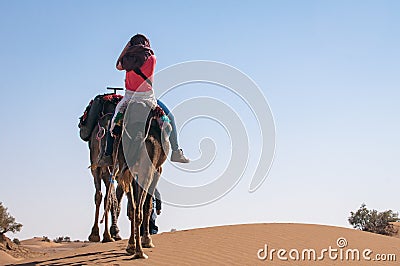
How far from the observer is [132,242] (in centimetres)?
1153

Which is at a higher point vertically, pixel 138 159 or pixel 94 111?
pixel 94 111

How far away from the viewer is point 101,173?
51.0 feet

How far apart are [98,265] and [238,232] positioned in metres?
4.78

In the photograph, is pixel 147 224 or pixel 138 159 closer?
pixel 138 159

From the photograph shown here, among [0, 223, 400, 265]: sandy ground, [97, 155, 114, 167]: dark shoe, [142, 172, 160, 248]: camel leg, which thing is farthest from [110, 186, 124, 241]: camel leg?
[97, 155, 114, 167]: dark shoe

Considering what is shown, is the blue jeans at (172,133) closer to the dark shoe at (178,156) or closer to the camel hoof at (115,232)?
the dark shoe at (178,156)

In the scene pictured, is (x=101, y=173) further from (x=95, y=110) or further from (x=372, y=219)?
(x=372, y=219)

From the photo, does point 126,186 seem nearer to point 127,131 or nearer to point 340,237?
point 127,131

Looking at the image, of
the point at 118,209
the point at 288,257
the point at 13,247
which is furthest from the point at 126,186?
the point at 13,247

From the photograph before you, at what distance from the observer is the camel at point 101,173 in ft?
48.4

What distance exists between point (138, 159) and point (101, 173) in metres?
4.61

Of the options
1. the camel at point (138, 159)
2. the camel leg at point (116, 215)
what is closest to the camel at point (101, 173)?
the camel leg at point (116, 215)

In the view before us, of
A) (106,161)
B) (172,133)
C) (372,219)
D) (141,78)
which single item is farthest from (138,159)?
(372,219)

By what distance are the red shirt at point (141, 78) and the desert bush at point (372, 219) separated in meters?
19.1
